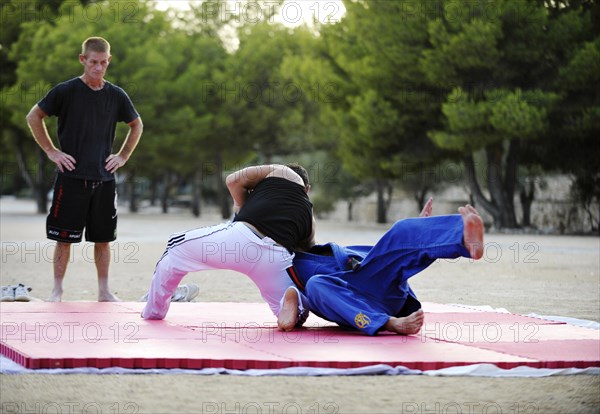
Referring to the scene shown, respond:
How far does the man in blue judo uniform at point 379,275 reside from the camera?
6464mm

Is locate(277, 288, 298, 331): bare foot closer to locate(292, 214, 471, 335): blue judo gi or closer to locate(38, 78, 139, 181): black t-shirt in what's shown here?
locate(292, 214, 471, 335): blue judo gi

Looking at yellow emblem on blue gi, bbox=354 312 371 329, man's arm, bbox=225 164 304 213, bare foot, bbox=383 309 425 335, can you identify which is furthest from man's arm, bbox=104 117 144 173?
bare foot, bbox=383 309 425 335

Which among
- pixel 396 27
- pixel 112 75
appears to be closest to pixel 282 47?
pixel 112 75

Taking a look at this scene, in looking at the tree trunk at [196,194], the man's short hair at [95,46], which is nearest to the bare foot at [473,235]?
the man's short hair at [95,46]

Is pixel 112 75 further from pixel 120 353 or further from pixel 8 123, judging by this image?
pixel 120 353

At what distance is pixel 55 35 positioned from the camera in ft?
139

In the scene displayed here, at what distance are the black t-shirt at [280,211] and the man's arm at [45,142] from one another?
2272 mm

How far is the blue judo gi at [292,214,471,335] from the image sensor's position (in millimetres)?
6484

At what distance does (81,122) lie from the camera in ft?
29.9

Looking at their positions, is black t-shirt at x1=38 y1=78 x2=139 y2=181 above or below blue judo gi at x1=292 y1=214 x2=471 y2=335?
above

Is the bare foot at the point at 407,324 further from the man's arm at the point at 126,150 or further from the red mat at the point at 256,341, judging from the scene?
the man's arm at the point at 126,150

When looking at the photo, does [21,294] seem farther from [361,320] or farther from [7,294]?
[361,320]

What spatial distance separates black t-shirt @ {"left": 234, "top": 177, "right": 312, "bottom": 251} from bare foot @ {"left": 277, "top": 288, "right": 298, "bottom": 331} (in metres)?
0.47

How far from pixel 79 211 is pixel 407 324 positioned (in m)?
3.76
